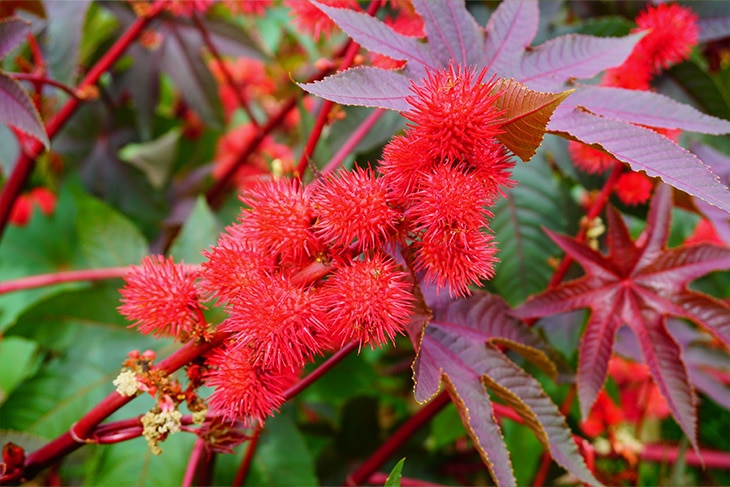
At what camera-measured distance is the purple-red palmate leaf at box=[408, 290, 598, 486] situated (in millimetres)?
646

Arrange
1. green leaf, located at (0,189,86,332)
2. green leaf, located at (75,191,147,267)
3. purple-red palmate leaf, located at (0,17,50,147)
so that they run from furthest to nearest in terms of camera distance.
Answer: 1. green leaf, located at (0,189,86,332)
2. green leaf, located at (75,191,147,267)
3. purple-red palmate leaf, located at (0,17,50,147)

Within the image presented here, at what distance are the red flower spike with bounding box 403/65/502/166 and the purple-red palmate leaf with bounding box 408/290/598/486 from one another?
0.20 metres

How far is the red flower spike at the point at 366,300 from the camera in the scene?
55cm

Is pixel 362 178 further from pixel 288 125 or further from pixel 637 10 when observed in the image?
pixel 288 125

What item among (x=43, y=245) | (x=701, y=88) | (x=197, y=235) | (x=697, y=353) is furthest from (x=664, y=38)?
(x=43, y=245)

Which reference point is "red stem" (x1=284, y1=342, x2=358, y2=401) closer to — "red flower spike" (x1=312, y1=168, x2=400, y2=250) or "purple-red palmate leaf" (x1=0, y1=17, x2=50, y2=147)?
"red flower spike" (x1=312, y1=168, x2=400, y2=250)

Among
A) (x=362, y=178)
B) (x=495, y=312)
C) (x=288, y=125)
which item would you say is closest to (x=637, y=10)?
(x=495, y=312)

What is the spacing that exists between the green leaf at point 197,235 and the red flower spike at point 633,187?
0.68 metres

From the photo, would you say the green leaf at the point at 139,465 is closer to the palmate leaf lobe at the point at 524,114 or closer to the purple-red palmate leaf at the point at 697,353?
the palmate leaf lobe at the point at 524,114

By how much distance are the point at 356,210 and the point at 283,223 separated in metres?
0.08

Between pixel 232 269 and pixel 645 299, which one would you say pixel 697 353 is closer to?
pixel 645 299

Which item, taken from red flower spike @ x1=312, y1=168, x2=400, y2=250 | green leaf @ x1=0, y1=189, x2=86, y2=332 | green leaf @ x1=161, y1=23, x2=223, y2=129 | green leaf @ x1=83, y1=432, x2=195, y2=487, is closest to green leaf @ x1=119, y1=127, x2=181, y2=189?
green leaf @ x1=161, y1=23, x2=223, y2=129

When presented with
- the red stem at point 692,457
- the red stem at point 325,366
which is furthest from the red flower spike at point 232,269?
the red stem at point 692,457

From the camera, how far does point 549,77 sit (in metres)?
0.77
